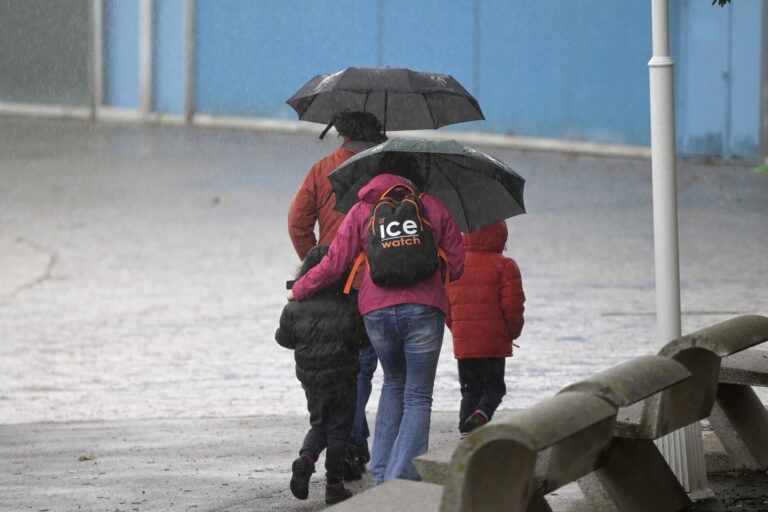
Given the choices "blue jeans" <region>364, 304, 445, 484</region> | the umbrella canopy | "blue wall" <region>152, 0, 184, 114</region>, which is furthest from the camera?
"blue wall" <region>152, 0, 184, 114</region>

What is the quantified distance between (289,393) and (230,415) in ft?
2.60

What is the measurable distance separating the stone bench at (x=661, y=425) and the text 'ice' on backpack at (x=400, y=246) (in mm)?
1087

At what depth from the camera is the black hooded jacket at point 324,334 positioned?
20.1 feet

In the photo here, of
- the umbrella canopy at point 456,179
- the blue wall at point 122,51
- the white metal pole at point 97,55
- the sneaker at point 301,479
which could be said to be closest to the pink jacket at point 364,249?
the umbrella canopy at point 456,179

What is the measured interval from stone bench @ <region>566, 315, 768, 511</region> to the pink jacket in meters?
1.04

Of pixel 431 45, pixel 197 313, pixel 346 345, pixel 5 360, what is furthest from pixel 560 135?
pixel 346 345

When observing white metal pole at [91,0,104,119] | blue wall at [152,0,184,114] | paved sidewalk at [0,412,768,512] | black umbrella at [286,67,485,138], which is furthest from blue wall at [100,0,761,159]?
paved sidewalk at [0,412,768,512]

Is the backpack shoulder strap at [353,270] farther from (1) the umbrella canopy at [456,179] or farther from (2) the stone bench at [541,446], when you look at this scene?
(2) the stone bench at [541,446]

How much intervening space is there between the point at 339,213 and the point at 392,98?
107 cm

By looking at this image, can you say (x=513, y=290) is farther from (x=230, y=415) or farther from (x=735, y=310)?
(x=735, y=310)

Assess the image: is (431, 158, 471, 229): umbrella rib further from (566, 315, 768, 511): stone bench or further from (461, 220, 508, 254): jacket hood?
(566, 315, 768, 511): stone bench

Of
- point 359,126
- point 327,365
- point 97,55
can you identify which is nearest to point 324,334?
point 327,365

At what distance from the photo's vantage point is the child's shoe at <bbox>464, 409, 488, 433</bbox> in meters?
7.13

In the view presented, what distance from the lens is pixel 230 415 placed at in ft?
28.8
